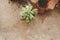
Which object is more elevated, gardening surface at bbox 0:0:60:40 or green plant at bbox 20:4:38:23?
green plant at bbox 20:4:38:23

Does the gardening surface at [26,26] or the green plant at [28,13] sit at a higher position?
the green plant at [28,13]

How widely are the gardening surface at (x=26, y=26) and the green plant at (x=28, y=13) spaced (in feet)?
0.22

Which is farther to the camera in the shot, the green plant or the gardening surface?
the green plant

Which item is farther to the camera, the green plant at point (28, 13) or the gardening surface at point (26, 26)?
the green plant at point (28, 13)

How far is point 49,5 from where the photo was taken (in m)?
2.04

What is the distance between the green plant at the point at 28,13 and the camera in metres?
1.99

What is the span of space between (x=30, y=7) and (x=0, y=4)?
0.48 metres

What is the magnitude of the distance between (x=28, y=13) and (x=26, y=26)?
0.56ft

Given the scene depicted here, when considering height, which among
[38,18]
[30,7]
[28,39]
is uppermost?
[30,7]

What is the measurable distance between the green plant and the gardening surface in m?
0.07

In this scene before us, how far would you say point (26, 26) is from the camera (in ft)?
6.51

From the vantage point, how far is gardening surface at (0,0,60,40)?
6.18 ft

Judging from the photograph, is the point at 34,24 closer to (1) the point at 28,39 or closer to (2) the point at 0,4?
(1) the point at 28,39

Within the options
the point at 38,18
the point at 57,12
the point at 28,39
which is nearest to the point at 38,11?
the point at 38,18
